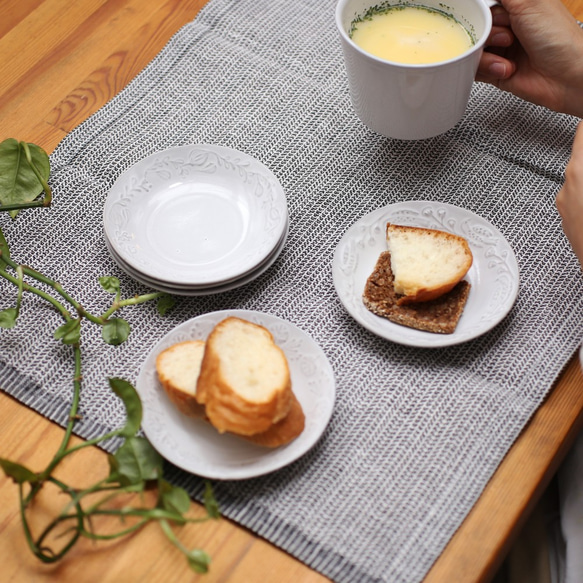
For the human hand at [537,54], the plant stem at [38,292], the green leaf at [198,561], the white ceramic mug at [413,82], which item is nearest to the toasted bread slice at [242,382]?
the green leaf at [198,561]

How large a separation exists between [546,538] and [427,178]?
0.63 m

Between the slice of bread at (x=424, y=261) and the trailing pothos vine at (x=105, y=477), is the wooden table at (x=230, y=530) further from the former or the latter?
the slice of bread at (x=424, y=261)

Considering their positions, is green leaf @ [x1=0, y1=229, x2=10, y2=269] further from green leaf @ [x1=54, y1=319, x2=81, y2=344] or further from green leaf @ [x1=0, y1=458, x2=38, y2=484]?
green leaf @ [x1=0, y1=458, x2=38, y2=484]

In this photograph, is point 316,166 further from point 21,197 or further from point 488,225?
point 21,197

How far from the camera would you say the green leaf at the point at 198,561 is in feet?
2.37

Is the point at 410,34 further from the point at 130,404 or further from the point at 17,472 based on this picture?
the point at 17,472

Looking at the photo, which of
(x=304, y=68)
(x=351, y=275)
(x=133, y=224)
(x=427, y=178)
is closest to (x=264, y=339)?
(x=351, y=275)

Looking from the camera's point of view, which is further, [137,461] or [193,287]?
[193,287]

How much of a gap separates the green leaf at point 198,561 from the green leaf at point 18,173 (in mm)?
587

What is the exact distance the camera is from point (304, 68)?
1253mm

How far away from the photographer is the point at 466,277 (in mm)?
969

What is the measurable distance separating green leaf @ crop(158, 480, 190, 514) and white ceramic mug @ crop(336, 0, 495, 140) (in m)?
0.59

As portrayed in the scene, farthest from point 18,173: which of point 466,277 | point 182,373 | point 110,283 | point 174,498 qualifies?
point 466,277

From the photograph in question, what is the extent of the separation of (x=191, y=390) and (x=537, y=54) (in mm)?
737
